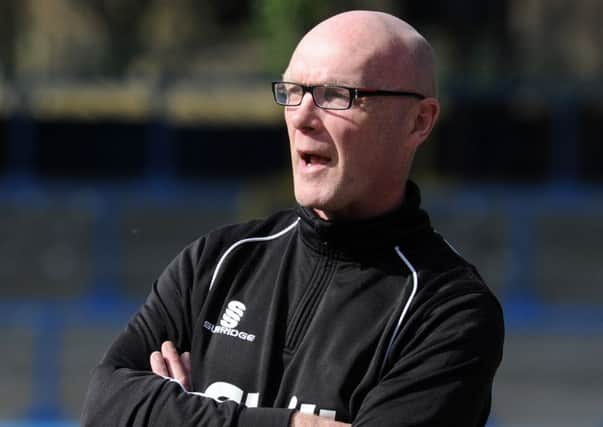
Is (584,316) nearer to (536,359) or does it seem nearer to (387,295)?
(536,359)

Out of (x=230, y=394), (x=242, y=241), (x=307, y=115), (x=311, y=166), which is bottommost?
(x=230, y=394)

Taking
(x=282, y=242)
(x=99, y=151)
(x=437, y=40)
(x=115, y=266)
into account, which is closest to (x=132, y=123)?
(x=99, y=151)

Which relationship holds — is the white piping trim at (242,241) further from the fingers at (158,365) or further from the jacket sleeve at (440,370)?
the jacket sleeve at (440,370)

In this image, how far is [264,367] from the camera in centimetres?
258

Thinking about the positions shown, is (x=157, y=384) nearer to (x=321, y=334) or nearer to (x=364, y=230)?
(x=321, y=334)

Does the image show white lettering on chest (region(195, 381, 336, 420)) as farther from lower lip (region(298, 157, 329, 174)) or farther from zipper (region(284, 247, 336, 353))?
lower lip (region(298, 157, 329, 174))

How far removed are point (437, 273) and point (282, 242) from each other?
36cm

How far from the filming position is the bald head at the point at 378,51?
2.50 meters

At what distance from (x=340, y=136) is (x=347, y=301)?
33 cm

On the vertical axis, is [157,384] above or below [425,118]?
below

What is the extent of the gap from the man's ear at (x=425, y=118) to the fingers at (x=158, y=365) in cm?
70

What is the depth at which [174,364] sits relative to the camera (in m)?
2.70

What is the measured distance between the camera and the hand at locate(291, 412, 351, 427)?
2.47 meters

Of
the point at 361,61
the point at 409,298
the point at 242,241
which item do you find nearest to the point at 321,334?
the point at 409,298
